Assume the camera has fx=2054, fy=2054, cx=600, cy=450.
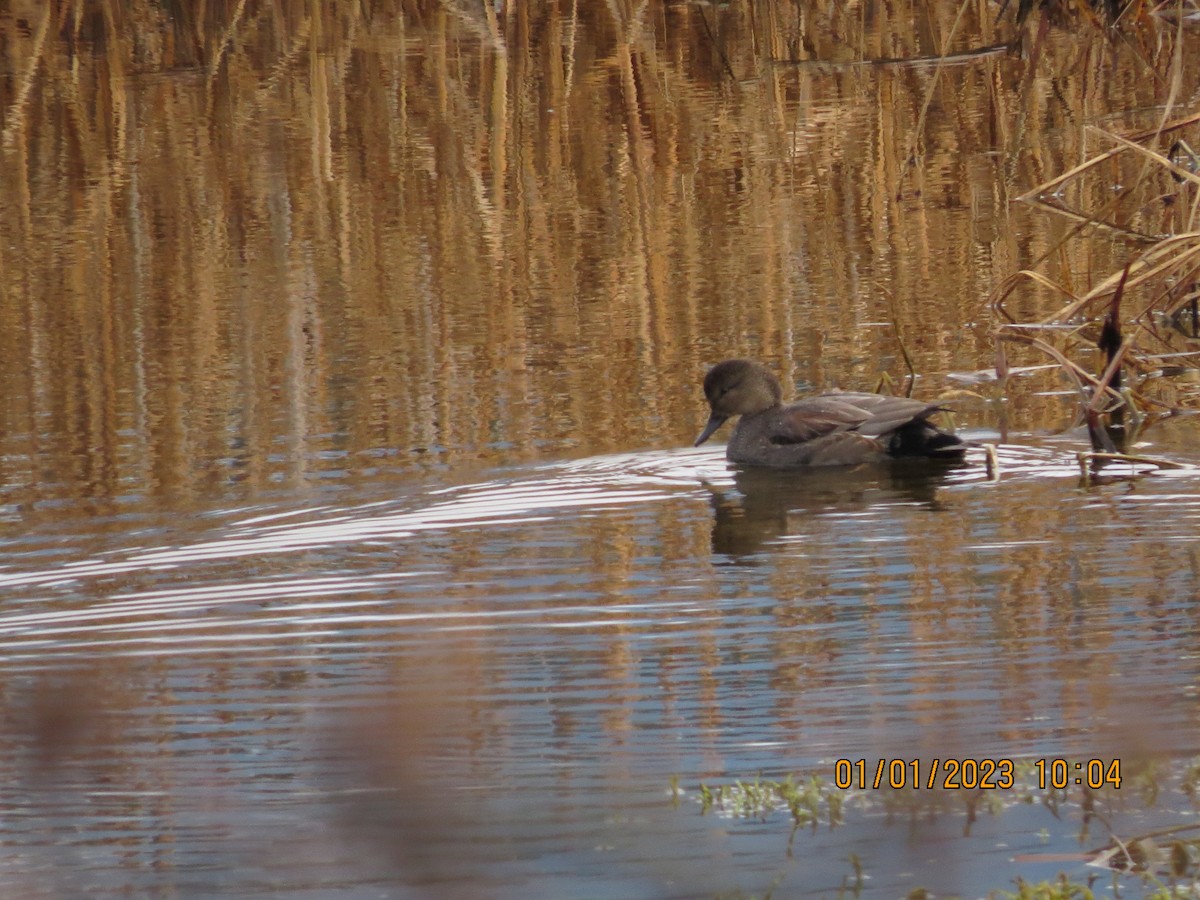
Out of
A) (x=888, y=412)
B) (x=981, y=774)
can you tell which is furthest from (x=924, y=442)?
(x=981, y=774)

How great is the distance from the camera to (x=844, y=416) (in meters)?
7.27

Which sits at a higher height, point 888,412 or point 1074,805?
point 888,412

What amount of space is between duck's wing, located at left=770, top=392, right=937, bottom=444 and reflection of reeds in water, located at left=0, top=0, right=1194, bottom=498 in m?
0.47

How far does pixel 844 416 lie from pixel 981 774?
Result: 138 inches

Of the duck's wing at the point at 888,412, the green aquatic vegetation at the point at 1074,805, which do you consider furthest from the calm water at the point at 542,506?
the duck's wing at the point at 888,412

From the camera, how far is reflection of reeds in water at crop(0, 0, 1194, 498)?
8.02 m

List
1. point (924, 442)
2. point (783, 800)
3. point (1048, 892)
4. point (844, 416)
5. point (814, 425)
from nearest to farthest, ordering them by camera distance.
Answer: point (1048, 892), point (783, 800), point (924, 442), point (844, 416), point (814, 425)

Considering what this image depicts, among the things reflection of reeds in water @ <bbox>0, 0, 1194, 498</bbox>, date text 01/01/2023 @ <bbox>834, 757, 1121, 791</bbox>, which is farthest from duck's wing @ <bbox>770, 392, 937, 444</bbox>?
date text 01/01/2023 @ <bbox>834, 757, 1121, 791</bbox>

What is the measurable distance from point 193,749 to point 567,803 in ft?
3.64

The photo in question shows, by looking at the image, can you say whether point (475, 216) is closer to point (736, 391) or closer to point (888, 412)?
point (736, 391)

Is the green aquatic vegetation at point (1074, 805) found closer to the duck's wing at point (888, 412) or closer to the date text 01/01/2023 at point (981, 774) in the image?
the date text 01/01/2023 at point (981, 774)

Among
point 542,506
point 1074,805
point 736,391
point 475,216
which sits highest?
point 475,216

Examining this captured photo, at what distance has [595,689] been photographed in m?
4.71

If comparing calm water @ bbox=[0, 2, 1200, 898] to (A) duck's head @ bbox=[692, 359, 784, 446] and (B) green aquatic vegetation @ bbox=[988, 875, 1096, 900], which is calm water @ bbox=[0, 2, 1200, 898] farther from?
(A) duck's head @ bbox=[692, 359, 784, 446]
